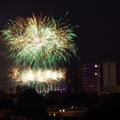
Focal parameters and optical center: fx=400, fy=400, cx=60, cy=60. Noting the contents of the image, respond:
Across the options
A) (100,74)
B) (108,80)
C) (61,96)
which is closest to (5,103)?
(61,96)

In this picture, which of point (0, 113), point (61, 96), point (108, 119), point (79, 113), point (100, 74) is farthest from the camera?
point (100, 74)

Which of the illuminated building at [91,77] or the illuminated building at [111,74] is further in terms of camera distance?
the illuminated building at [91,77]

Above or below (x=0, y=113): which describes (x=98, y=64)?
above

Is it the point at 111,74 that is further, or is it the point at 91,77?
the point at 91,77

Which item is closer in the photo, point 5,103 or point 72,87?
point 5,103

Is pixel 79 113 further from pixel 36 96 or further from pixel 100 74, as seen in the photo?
pixel 100 74

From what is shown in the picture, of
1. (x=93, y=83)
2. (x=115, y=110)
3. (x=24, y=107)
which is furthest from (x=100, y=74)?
(x=115, y=110)

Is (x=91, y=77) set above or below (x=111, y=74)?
below

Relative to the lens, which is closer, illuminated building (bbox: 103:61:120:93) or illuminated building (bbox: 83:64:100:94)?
illuminated building (bbox: 103:61:120:93)

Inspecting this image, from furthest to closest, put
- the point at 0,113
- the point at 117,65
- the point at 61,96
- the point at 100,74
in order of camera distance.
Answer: the point at 100,74
the point at 117,65
the point at 61,96
the point at 0,113

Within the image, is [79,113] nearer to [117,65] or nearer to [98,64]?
[117,65]
